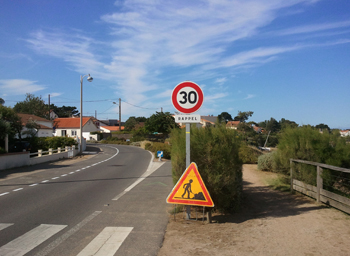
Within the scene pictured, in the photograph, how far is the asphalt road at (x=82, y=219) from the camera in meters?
4.88

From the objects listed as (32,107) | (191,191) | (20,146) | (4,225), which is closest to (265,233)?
(191,191)

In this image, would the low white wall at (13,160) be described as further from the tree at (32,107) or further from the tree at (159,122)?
the tree at (32,107)

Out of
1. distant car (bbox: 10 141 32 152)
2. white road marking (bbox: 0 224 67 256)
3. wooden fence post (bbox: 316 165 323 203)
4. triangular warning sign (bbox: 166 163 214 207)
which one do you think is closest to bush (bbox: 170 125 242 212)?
triangular warning sign (bbox: 166 163 214 207)

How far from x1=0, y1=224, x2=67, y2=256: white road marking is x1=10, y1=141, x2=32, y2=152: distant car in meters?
23.4

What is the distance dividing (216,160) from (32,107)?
71631 millimetres

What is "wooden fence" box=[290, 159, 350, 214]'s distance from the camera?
21.6 ft

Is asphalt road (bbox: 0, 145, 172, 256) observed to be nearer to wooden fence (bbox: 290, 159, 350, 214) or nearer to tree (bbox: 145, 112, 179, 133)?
wooden fence (bbox: 290, 159, 350, 214)

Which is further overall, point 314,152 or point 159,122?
point 159,122

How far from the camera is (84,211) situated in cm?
737

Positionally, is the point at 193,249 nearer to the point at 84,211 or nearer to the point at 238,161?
the point at 238,161

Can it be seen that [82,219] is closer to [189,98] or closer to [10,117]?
[189,98]

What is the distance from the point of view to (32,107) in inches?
2729

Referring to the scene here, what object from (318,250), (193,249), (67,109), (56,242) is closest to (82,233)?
(56,242)

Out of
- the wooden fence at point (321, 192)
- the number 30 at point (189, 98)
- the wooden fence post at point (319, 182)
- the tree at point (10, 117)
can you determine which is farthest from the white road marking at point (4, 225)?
the tree at point (10, 117)
